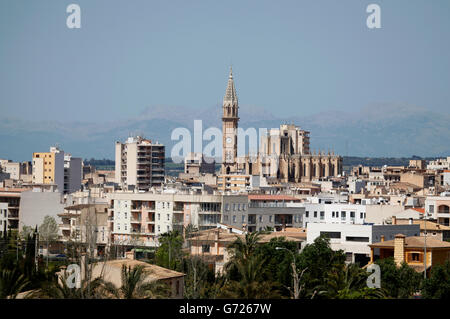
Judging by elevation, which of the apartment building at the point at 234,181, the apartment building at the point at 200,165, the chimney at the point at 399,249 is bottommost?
the chimney at the point at 399,249

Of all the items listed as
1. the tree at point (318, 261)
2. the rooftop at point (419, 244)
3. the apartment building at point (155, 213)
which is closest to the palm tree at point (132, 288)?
the tree at point (318, 261)

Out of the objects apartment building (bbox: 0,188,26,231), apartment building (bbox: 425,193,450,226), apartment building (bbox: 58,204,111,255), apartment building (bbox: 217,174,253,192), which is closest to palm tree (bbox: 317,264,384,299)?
apartment building (bbox: 425,193,450,226)

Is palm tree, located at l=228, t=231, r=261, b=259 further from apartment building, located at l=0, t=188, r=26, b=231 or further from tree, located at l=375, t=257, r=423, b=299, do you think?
apartment building, located at l=0, t=188, r=26, b=231

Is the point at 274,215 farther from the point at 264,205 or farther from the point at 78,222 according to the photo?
the point at 78,222

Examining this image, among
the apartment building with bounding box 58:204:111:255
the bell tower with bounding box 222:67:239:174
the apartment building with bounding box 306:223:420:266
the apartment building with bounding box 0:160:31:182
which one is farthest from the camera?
the bell tower with bounding box 222:67:239:174

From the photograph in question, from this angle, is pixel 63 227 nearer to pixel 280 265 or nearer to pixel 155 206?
pixel 155 206

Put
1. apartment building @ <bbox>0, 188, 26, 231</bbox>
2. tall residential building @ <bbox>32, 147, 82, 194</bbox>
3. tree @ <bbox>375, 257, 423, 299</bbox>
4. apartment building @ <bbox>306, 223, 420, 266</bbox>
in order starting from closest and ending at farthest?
tree @ <bbox>375, 257, 423, 299</bbox>, apartment building @ <bbox>306, 223, 420, 266</bbox>, apartment building @ <bbox>0, 188, 26, 231</bbox>, tall residential building @ <bbox>32, 147, 82, 194</bbox>

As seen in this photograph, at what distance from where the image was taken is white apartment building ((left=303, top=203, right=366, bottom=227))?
65.2 metres

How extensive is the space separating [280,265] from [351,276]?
7.07 meters

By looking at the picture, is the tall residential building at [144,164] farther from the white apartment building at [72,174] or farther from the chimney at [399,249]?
the chimney at [399,249]

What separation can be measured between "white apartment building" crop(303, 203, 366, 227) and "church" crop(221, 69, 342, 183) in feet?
284

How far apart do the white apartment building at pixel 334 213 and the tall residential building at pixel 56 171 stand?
45087 millimetres

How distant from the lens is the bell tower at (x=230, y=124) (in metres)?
170
